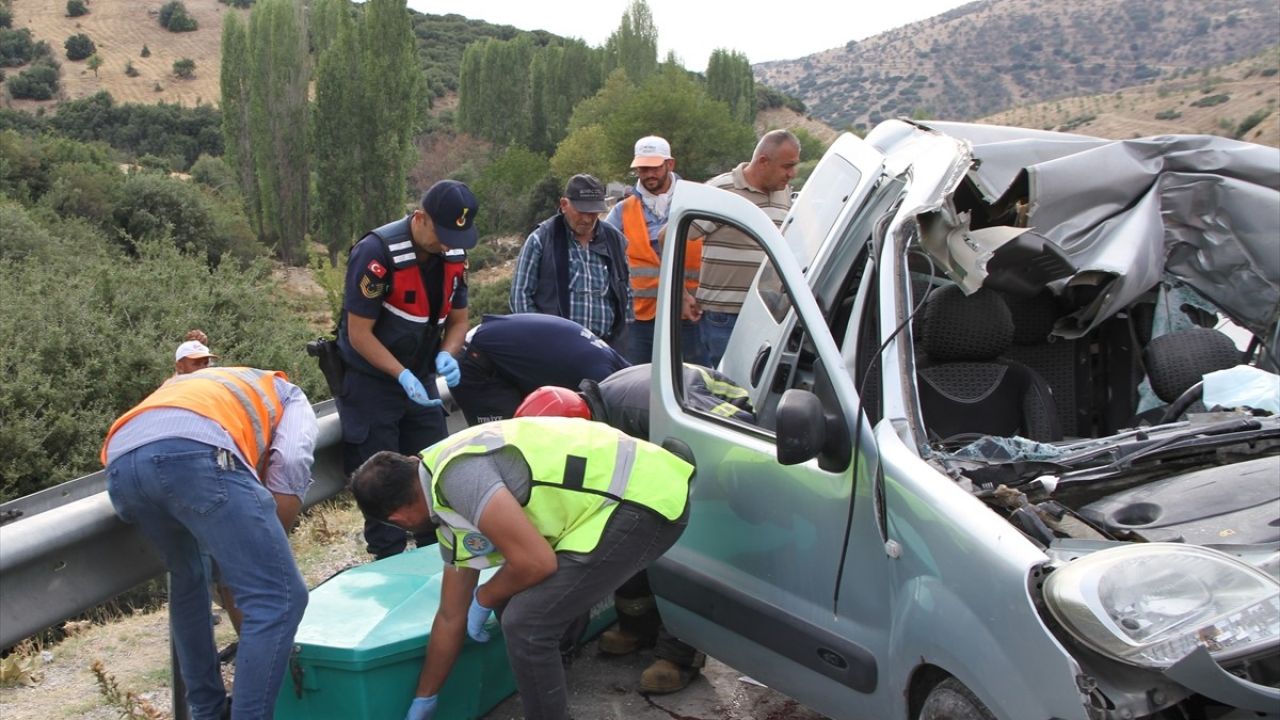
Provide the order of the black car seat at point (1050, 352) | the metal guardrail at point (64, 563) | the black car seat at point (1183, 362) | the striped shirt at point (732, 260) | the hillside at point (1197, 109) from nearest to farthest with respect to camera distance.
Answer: the metal guardrail at point (64, 563), the black car seat at point (1183, 362), the black car seat at point (1050, 352), the striped shirt at point (732, 260), the hillside at point (1197, 109)

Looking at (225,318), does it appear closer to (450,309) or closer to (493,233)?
(450,309)

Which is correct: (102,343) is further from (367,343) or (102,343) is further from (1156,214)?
(1156,214)

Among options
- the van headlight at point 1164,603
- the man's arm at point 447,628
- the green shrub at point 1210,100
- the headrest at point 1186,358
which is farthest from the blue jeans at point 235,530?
the green shrub at point 1210,100

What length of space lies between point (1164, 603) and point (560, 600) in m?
1.84

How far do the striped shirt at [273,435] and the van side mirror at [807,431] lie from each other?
1.69 m

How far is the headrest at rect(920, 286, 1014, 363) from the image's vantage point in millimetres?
4117

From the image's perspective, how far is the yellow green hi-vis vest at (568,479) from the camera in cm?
362

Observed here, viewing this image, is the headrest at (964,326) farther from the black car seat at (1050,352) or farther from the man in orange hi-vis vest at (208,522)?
the man in orange hi-vis vest at (208,522)

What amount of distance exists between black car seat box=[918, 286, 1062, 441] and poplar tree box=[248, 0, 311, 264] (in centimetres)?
4579

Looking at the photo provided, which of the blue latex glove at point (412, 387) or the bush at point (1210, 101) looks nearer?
the blue latex glove at point (412, 387)

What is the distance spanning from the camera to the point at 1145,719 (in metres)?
2.43

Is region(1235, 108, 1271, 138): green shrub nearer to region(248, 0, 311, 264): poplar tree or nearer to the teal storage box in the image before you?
region(248, 0, 311, 264): poplar tree

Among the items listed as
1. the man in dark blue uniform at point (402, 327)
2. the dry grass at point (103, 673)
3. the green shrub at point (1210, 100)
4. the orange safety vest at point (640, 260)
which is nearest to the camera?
the dry grass at point (103, 673)

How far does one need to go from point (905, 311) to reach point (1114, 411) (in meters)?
Answer: 1.46
